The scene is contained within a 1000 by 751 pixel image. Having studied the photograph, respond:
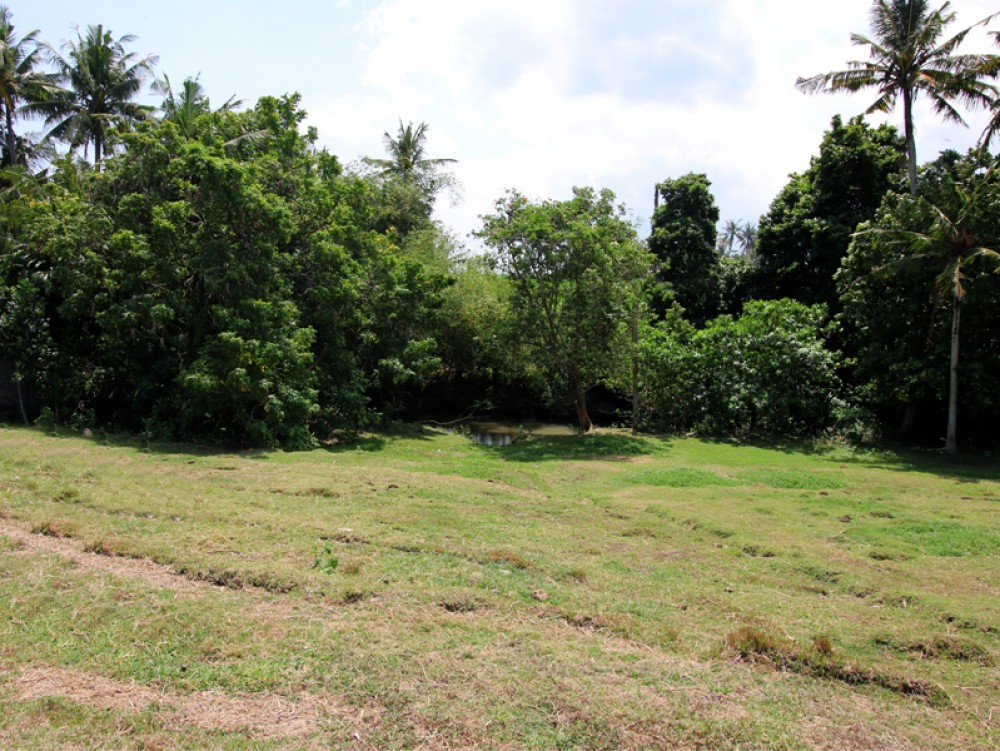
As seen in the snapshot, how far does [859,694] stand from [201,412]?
585 inches

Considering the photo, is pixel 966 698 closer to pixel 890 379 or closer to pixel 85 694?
pixel 85 694

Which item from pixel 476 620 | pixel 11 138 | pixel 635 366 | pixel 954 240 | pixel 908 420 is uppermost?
pixel 11 138

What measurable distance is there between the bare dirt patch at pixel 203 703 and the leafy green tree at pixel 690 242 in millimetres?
30981

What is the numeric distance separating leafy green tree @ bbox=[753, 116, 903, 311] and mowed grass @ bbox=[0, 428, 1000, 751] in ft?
62.2

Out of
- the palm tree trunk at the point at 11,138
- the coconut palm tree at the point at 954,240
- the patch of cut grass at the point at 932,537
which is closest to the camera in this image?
the patch of cut grass at the point at 932,537

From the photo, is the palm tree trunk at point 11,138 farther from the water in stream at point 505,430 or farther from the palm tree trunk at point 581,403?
→ the palm tree trunk at point 581,403

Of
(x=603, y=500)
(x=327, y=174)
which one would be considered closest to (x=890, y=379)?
(x=603, y=500)

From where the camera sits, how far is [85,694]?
3924 mm

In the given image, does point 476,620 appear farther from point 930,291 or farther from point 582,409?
point 930,291

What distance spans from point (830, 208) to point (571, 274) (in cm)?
1409

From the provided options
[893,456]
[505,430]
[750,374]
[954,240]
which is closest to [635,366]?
[750,374]

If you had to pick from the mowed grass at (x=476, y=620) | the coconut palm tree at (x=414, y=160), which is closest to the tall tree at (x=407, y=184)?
the coconut palm tree at (x=414, y=160)

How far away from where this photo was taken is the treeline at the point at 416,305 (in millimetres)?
16422

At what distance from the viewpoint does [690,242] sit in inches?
1312
